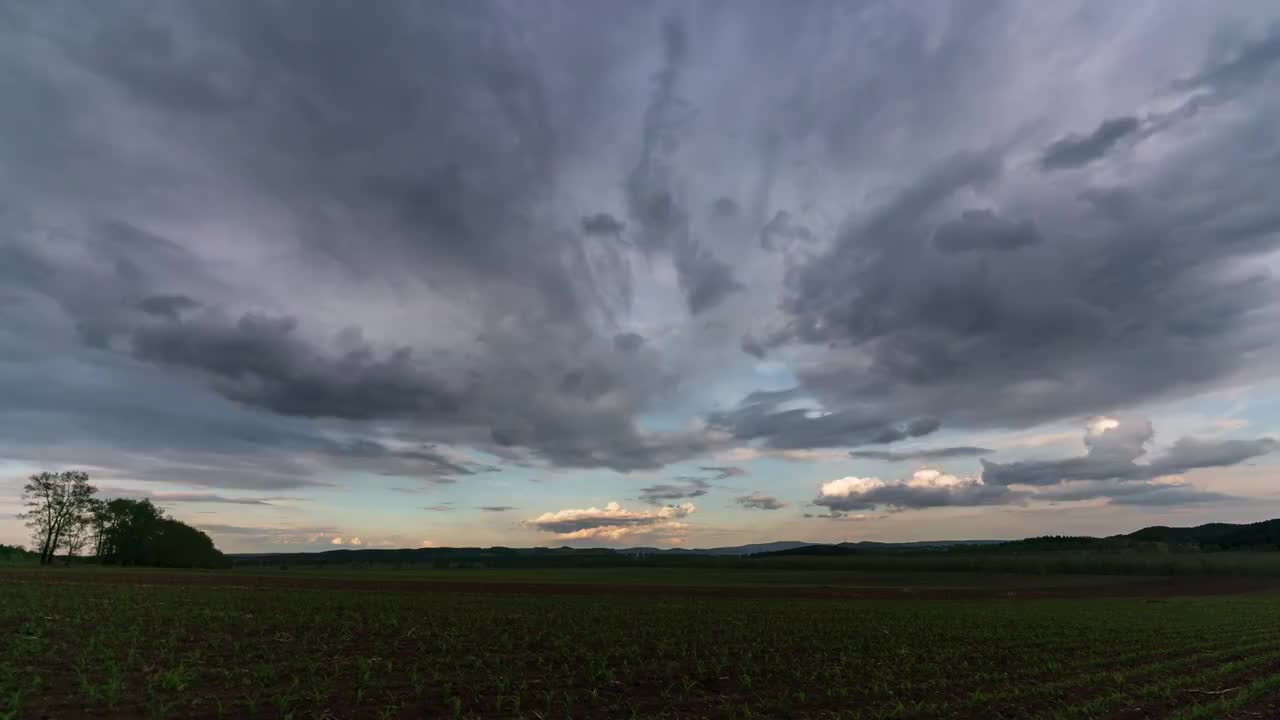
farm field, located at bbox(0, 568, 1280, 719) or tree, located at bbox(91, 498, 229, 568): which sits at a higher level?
tree, located at bbox(91, 498, 229, 568)

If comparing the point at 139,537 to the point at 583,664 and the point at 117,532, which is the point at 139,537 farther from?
the point at 583,664

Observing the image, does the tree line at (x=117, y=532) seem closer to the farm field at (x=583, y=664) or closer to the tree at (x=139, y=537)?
the tree at (x=139, y=537)

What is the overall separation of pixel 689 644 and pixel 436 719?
1810 cm

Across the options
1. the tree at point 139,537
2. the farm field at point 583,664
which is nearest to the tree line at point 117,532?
the tree at point 139,537

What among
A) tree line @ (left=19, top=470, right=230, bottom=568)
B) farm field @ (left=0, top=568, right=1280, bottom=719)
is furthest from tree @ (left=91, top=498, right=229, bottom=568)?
farm field @ (left=0, top=568, right=1280, bottom=719)

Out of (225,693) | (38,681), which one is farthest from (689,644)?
(38,681)

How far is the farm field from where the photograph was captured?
1948 centimetres

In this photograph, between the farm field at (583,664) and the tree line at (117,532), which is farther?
the tree line at (117,532)

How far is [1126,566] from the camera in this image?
179375 millimetres

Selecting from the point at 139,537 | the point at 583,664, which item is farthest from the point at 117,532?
the point at 583,664

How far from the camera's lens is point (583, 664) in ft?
87.8

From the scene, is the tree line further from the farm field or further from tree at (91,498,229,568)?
the farm field

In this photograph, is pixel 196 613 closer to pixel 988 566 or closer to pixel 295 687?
pixel 295 687

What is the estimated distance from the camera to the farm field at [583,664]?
19484 millimetres
